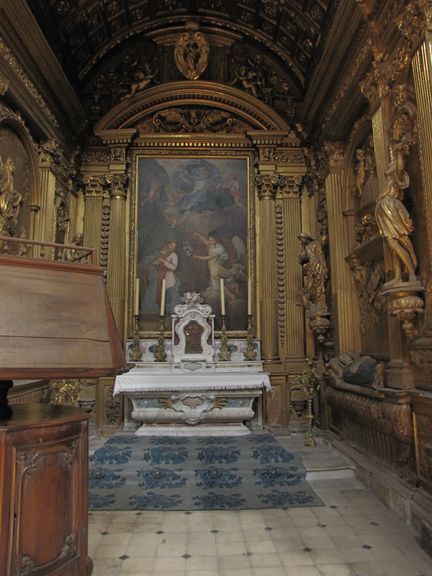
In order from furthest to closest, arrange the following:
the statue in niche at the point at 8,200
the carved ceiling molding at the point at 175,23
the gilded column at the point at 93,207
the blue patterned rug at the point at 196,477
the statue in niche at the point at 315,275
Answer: the gilded column at the point at 93,207, the carved ceiling molding at the point at 175,23, the statue in niche at the point at 315,275, the statue in niche at the point at 8,200, the blue patterned rug at the point at 196,477

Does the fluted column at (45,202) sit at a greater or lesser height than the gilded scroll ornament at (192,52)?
lesser

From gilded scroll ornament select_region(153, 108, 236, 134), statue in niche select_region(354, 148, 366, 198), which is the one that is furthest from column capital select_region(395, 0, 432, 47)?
gilded scroll ornament select_region(153, 108, 236, 134)

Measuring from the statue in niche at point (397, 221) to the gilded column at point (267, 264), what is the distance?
3.87m

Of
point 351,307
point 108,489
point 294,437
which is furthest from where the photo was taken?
point 294,437

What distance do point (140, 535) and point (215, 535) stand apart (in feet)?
2.26

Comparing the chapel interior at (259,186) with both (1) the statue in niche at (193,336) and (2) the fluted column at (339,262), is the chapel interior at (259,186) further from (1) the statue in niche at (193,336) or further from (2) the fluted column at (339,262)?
(1) the statue in niche at (193,336)


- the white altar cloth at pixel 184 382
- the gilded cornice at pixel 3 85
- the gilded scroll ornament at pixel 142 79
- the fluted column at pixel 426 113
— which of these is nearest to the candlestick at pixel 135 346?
the white altar cloth at pixel 184 382

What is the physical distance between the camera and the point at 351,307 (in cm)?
686

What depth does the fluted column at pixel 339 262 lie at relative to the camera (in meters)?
6.82

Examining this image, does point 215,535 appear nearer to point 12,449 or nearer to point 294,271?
point 12,449

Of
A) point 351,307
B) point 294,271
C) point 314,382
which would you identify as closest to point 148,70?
point 294,271

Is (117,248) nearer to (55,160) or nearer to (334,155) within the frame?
(55,160)

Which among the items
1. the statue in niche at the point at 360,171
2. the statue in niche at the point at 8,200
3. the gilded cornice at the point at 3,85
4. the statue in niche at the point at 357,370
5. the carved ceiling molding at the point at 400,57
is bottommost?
the statue in niche at the point at 357,370

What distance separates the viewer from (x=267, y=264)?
8.45 meters
